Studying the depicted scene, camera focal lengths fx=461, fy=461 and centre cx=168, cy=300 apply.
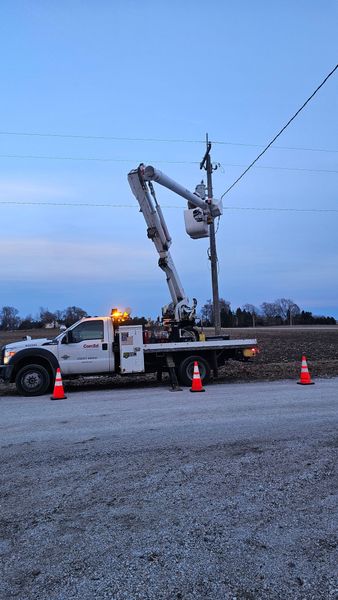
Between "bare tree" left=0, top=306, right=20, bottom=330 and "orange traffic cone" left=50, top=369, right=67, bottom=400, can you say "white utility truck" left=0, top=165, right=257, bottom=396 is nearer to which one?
"orange traffic cone" left=50, top=369, right=67, bottom=400

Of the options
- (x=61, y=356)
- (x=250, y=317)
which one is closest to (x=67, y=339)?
(x=61, y=356)

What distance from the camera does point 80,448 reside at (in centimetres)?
607

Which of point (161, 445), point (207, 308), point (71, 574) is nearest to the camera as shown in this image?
point (71, 574)

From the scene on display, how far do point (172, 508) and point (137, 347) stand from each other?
27.1ft

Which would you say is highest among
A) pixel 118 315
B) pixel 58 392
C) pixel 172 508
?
pixel 118 315

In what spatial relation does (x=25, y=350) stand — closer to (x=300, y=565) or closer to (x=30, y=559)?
(x=30, y=559)

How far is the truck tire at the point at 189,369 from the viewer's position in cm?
1255

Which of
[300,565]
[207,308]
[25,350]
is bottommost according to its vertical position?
[300,565]

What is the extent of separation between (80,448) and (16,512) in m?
2.04

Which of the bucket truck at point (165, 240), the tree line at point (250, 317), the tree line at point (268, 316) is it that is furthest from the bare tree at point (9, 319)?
the bucket truck at point (165, 240)

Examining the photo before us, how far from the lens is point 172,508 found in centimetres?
402

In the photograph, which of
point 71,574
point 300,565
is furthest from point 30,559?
point 300,565

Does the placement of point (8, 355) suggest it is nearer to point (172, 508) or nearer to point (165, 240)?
point (165, 240)

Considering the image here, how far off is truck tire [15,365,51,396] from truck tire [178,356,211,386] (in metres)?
3.50
